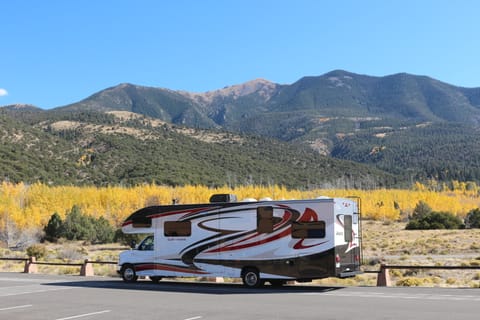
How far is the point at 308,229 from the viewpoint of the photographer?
66.4 feet

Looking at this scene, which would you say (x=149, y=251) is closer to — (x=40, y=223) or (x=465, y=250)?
(x=465, y=250)

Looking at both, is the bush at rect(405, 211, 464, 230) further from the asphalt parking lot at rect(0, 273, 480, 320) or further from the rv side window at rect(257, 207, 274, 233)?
A: the rv side window at rect(257, 207, 274, 233)


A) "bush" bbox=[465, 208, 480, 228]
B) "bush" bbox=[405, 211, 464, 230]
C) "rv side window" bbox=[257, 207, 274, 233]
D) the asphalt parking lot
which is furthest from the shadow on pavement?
"bush" bbox=[465, 208, 480, 228]

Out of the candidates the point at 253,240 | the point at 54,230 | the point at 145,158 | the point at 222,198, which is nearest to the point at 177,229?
the point at 222,198

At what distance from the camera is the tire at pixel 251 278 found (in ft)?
69.4

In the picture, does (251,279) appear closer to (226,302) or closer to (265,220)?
(265,220)

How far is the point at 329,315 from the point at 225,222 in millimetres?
8022

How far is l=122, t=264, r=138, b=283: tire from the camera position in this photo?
24172 mm

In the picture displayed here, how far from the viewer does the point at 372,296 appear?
18.1 meters

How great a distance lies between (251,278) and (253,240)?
1326mm

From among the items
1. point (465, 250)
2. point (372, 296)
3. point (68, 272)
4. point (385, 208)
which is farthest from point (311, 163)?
point (372, 296)

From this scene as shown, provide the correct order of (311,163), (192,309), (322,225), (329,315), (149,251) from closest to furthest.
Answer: (329,315) < (192,309) < (322,225) < (149,251) < (311,163)

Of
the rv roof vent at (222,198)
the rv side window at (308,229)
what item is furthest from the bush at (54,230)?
the rv side window at (308,229)

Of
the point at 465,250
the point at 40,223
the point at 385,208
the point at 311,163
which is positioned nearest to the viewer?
the point at 465,250
